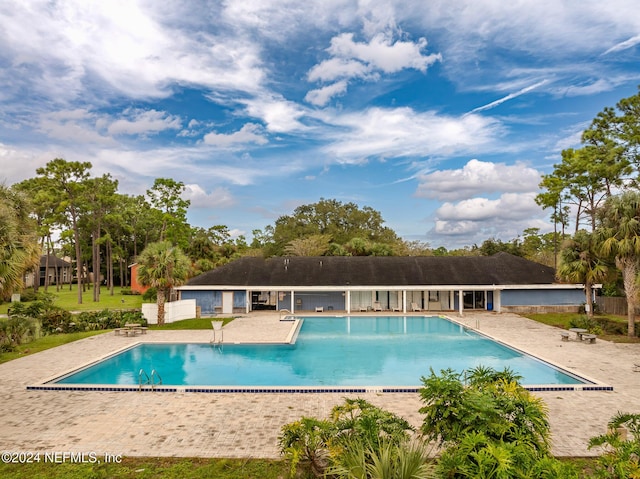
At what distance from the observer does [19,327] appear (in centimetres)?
1644

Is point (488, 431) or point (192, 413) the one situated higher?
point (488, 431)

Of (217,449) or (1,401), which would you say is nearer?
(217,449)

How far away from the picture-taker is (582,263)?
20688 mm

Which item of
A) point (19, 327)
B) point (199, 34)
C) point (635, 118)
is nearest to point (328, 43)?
point (199, 34)

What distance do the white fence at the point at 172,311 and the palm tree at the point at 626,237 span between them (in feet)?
72.7

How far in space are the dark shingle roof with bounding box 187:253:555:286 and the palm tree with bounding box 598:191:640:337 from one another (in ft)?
33.3

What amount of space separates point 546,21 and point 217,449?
800 inches

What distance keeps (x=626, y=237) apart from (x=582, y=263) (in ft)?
11.3

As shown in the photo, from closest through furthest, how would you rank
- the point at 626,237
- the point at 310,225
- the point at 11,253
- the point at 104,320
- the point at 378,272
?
the point at 11,253
the point at 626,237
the point at 104,320
the point at 378,272
the point at 310,225

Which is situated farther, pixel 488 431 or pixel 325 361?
pixel 325 361

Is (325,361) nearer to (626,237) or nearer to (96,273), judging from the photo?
(626,237)

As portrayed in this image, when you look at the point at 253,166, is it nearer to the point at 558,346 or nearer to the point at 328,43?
the point at 328,43

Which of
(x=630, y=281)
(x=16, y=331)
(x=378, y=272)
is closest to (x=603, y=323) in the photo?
(x=630, y=281)

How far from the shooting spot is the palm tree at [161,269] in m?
21.9
